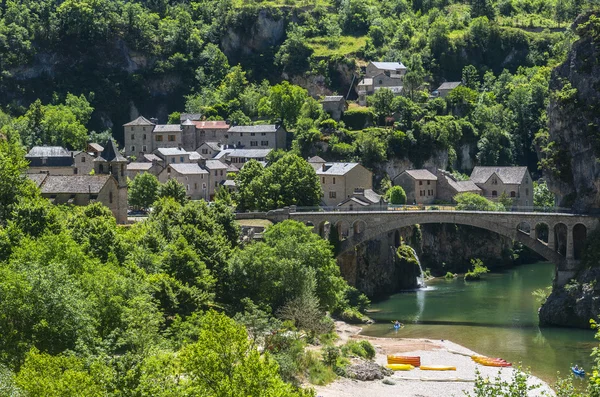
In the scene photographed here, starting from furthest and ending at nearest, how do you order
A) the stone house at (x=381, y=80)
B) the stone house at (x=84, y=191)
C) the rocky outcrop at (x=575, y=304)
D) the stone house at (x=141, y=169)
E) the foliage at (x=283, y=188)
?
the stone house at (x=381, y=80) < the stone house at (x=141, y=169) < the foliage at (x=283, y=188) < the stone house at (x=84, y=191) < the rocky outcrop at (x=575, y=304)

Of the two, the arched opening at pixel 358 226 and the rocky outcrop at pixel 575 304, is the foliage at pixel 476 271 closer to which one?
the arched opening at pixel 358 226

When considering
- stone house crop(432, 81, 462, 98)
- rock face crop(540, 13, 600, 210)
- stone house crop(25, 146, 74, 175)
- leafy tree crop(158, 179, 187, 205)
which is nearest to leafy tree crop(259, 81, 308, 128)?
stone house crop(432, 81, 462, 98)

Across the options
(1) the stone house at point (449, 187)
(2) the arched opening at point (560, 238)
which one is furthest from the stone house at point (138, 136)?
(2) the arched opening at point (560, 238)

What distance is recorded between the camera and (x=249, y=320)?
7300 cm

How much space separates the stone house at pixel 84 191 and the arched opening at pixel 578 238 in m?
44.8

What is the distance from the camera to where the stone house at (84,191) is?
100 m

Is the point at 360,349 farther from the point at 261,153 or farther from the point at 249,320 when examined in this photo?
the point at 261,153

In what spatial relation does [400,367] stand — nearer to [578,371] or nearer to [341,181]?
[578,371]

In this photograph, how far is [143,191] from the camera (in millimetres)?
124938

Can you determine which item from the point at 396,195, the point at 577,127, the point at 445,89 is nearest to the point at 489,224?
the point at 577,127

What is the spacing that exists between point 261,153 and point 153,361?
103970 mm

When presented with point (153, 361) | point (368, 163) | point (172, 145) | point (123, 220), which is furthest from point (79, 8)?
point (153, 361)

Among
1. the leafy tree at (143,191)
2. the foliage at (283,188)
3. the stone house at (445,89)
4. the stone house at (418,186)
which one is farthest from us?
the stone house at (445,89)

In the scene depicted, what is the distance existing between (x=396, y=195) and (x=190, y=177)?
27.5 meters
